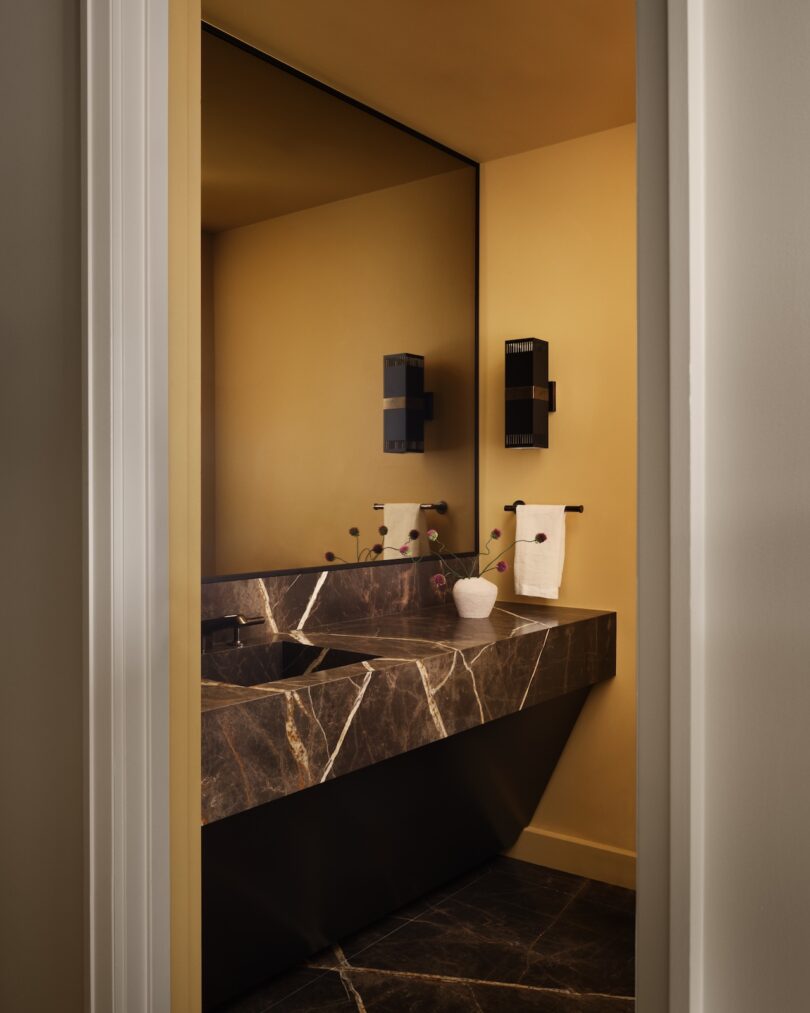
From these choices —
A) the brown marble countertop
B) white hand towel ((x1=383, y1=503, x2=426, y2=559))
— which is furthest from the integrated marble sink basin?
white hand towel ((x1=383, y1=503, x2=426, y2=559))

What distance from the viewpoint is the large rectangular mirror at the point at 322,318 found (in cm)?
248

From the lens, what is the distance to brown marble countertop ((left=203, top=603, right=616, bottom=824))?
178 centimetres

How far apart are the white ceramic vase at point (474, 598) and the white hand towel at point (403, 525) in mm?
227

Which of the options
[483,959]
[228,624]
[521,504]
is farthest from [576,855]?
[228,624]

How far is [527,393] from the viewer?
10.3ft

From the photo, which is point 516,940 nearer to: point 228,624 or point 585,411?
point 228,624

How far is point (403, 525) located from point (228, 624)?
0.88m
